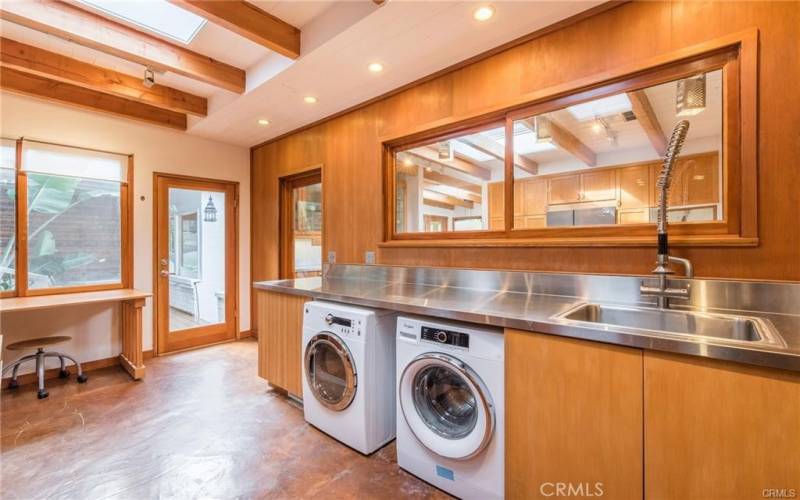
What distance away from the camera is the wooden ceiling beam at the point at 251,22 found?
184 cm

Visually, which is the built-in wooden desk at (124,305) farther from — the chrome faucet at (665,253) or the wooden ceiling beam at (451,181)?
the chrome faucet at (665,253)

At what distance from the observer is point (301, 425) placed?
227cm

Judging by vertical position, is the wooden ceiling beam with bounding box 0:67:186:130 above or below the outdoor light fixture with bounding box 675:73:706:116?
above

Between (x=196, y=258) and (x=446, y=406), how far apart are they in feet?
11.6

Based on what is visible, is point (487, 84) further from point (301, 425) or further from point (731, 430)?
point (301, 425)

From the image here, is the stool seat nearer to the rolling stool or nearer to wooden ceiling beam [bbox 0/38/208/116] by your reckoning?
the rolling stool


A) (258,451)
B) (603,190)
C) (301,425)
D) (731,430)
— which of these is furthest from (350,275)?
(731,430)

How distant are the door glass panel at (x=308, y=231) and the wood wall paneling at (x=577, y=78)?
443 millimetres

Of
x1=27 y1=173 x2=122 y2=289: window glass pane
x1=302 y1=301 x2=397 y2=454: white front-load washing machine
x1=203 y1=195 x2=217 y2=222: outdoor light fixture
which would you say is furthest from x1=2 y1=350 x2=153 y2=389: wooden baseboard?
x1=302 y1=301 x2=397 y2=454: white front-load washing machine

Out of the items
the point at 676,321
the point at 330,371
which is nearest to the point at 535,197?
the point at 676,321

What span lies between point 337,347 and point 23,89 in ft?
11.3

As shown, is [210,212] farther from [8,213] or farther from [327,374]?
[327,374]

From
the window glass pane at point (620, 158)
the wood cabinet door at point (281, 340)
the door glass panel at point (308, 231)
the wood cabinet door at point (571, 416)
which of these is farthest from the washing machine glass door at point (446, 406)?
the door glass panel at point (308, 231)

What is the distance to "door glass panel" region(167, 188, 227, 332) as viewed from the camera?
12.5 feet
